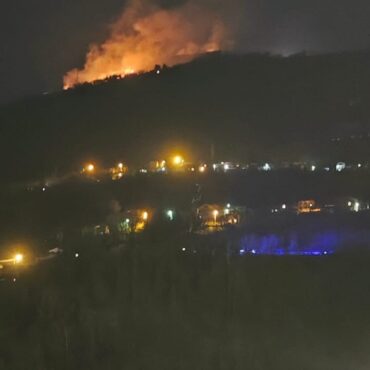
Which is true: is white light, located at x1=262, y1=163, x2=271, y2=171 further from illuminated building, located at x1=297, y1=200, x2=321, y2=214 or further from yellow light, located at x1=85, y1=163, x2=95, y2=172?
yellow light, located at x1=85, y1=163, x2=95, y2=172

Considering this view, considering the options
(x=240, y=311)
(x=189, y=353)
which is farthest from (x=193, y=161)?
(x=189, y=353)

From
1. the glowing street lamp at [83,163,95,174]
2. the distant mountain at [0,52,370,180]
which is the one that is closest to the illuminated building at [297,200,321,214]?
the distant mountain at [0,52,370,180]

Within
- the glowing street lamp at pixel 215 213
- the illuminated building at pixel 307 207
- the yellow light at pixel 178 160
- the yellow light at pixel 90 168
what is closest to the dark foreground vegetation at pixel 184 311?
the glowing street lamp at pixel 215 213

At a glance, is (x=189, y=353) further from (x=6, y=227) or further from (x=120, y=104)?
(x=120, y=104)

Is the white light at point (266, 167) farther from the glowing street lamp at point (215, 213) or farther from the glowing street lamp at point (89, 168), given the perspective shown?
the glowing street lamp at point (89, 168)

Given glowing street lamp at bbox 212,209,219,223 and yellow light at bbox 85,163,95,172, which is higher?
yellow light at bbox 85,163,95,172

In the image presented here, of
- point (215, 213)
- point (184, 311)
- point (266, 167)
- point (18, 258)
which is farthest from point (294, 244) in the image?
point (266, 167)

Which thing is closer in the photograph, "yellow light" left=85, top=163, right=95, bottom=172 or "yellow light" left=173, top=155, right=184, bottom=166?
"yellow light" left=85, top=163, right=95, bottom=172

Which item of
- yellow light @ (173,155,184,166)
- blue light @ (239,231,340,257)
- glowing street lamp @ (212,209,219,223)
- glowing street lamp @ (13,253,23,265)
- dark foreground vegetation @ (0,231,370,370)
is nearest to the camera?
dark foreground vegetation @ (0,231,370,370)
